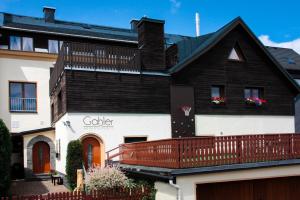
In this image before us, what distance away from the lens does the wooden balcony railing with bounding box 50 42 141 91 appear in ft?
57.2

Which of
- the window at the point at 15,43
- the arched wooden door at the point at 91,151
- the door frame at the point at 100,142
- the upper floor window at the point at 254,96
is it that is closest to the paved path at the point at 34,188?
the arched wooden door at the point at 91,151

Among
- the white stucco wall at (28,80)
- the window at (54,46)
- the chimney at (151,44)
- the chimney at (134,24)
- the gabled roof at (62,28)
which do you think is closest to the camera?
the chimney at (151,44)

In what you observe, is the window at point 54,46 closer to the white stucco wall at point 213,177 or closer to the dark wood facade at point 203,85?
the dark wood facade at point 203,85

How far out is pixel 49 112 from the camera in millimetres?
24719

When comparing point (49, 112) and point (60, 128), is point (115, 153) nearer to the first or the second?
point (60, 128)

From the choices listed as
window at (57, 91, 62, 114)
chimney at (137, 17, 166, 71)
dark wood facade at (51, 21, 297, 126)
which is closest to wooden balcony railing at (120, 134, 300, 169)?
dark wood facade at (51, 21, 297, 126)

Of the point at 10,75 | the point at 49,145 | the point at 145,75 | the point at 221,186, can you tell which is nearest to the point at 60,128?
the point at 49,145

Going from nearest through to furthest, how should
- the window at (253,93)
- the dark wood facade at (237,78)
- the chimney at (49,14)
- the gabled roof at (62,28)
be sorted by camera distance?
the dark wood facade at (237,78) < the window at (253,93) < the gabled roof at (62,28) < the chimney at (49,14)

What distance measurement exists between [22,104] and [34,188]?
25.2ft

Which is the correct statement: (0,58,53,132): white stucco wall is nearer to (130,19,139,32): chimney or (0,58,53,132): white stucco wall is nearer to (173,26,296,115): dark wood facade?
(173,26,296,115): dark wood facade

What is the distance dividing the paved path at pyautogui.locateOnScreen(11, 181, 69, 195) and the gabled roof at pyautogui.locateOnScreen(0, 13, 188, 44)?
33.4 ft

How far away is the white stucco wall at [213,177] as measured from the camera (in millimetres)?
11516

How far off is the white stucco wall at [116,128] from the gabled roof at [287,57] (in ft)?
54.3

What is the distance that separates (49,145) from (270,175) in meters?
13.5
